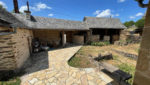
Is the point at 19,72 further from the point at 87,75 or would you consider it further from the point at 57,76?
the point at 87,75

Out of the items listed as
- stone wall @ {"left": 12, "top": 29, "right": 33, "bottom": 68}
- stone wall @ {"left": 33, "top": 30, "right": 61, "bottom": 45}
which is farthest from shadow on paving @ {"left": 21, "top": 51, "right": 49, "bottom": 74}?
stone wall @ {"left": 33, "top": 30, "right": 61, "bottom": 45}

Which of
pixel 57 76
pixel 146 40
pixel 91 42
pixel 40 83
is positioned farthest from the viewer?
pixel 91 42

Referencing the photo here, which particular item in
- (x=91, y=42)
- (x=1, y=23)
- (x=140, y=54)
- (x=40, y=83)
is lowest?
(x=40, y=83)

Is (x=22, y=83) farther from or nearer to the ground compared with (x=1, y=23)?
nearer to the ground

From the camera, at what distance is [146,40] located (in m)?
0.92

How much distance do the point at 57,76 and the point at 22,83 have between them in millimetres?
1381

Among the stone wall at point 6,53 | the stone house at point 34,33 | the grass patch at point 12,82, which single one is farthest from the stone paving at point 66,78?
the stone house at point 34,33

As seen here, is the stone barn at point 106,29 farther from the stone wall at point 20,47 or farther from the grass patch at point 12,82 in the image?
the grass patch at point 12,82

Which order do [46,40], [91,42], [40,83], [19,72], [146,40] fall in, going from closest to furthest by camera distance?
[146,40] → [40,83] → [19,72] → [46,40] → [91,42]

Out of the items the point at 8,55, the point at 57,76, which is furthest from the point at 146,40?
the point at 8,55

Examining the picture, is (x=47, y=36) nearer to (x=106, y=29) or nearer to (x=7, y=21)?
Result: (x=7, y=21)

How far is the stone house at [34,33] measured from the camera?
122 inches

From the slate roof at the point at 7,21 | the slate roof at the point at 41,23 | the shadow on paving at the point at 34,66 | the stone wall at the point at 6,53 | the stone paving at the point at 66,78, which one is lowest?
the stone paving at the point at 66,78

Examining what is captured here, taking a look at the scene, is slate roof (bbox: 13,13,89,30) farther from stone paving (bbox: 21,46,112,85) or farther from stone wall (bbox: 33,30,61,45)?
stone paving (bbox: 21,46,112,85)
